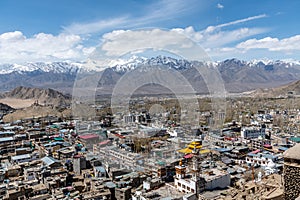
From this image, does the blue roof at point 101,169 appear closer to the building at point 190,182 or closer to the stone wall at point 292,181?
the building at point 190,182

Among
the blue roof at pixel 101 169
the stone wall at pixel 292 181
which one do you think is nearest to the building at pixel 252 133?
the blue roof at pixel 101 169

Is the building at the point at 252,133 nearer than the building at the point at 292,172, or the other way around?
the building at the point at 292,172

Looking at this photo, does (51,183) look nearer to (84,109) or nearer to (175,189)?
(175,189)

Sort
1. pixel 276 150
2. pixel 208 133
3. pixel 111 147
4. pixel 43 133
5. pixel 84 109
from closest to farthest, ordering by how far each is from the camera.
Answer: pixel 111 147
pixel 276 150
pixel 84 109
pixel 208 133
pixel 43 133

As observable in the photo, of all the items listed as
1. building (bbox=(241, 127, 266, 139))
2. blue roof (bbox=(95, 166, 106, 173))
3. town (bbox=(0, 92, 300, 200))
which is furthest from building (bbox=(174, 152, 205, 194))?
building (bbox=(241, 127, 266, 139))

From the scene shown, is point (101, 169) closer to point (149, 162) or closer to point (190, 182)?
point (149, 162)

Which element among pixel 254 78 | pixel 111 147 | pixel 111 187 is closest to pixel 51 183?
pixel 111 187

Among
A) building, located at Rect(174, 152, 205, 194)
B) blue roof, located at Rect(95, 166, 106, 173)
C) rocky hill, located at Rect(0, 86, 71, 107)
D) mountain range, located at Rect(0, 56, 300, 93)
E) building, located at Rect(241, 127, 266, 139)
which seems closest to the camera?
mountain range, located at Rect(0, 56, 300, 93)

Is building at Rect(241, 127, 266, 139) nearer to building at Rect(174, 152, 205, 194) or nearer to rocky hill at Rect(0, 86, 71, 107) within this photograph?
building at Rect(174, 152, 205, 194)
